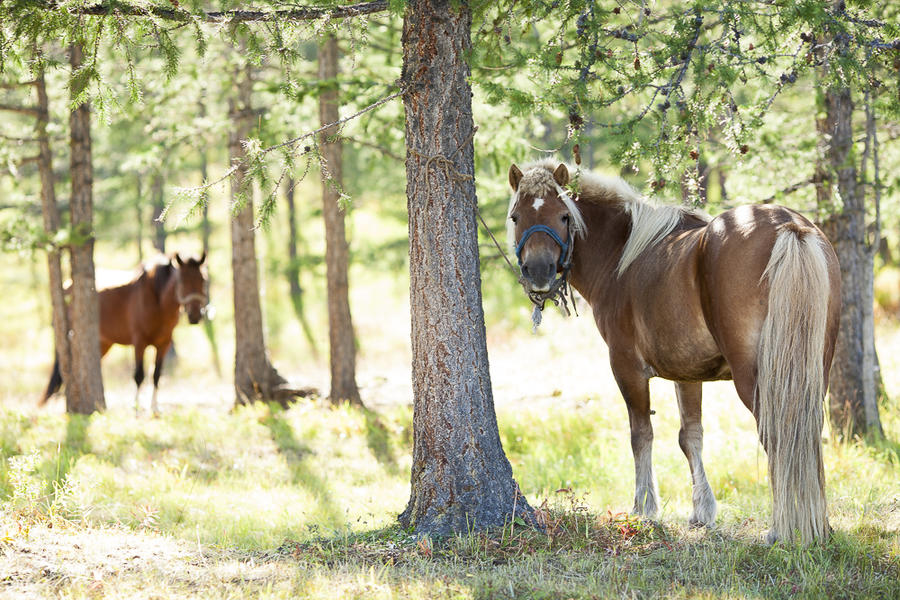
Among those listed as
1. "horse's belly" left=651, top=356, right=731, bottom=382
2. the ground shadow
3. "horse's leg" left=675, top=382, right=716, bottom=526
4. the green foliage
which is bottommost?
the ground shadow

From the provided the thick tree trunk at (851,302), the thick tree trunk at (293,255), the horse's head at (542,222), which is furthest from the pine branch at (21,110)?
the thick tree trunk at (293,255)

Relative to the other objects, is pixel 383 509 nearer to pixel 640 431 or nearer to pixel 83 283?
pixel 640 431

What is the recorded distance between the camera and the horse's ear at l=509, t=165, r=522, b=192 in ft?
18.8

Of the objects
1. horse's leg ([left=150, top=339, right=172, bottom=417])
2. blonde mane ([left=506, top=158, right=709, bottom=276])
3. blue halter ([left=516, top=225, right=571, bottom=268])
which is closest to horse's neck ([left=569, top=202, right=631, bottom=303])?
blonde mane ([left=506, top=158, right=709, bottom=276])

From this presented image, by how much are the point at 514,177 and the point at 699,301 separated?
173 centimetres

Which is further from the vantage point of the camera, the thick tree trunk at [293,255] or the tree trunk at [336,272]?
the thick tree trunk at [293,255]

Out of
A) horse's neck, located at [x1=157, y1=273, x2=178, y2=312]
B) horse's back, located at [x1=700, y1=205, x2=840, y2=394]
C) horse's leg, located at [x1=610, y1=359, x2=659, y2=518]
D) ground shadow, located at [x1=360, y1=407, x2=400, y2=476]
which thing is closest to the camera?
horse's back, located at [x1=700, y1=205, x2=840, y2=394]


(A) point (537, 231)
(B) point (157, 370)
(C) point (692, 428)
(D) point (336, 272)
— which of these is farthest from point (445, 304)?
(B) point (157, 370)

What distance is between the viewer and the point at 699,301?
4820 mm

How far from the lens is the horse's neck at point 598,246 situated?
A: 19.7ft

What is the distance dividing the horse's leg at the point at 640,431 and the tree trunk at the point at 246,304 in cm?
685

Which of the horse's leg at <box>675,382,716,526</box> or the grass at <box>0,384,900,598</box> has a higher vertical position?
the horse's leg at <box>675,382,716,526</box>

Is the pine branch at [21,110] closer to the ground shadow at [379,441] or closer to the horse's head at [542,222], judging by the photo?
the ground shadow at [379,441]

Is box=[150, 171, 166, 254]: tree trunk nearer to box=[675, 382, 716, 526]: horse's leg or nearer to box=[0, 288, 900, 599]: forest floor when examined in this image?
box=[0, 288, 900, 599]: forest floor
